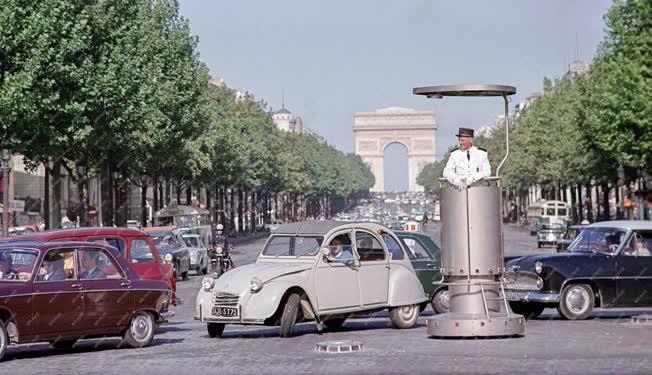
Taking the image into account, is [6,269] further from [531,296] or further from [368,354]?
[531,296]

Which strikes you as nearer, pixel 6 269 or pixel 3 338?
pixel 3 338

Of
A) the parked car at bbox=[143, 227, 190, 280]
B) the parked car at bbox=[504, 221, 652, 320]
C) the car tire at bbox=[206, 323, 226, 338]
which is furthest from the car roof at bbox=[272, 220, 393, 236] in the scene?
the parked car at bbox=[143, 227, 190, 280]

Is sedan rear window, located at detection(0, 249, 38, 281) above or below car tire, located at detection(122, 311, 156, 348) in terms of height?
above

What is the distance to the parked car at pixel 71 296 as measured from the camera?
17.4m

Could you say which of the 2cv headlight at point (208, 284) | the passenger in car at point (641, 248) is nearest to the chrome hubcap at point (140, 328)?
the 2cv headlight at point (208, 284)

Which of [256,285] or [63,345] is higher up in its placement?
[256,285]

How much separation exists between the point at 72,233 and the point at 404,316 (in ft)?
17.3

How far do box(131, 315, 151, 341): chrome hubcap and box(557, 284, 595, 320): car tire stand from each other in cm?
717

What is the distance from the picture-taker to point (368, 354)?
55.6ft

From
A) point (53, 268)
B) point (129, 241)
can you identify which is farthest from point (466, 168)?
point (129, 241)

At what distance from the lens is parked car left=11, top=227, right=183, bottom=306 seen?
835 inches

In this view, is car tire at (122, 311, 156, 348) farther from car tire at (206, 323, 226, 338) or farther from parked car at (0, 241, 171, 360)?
car tire at (206, 323, 226, 338)

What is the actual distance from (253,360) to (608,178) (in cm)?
6868

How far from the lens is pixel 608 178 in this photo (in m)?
82.9
